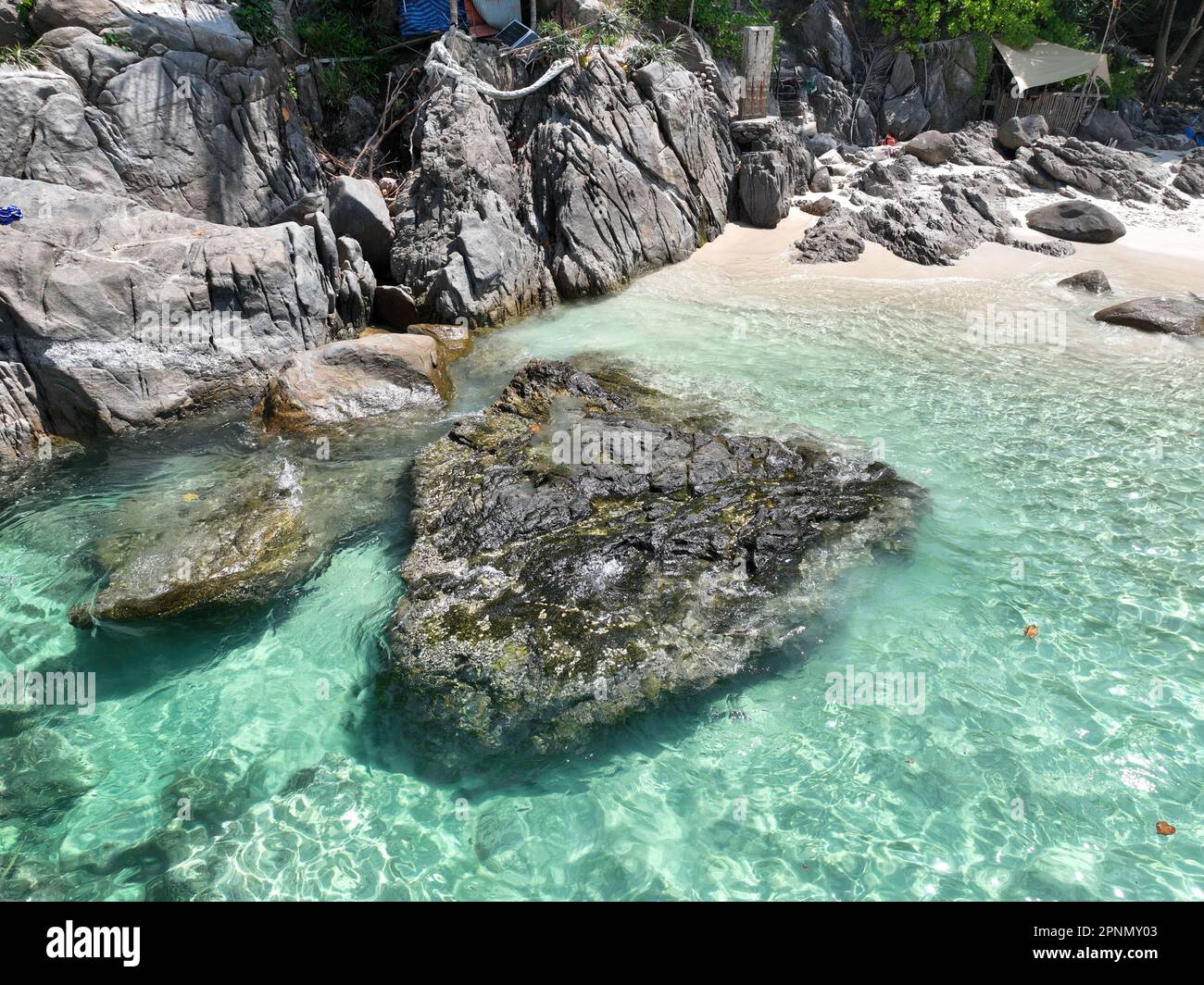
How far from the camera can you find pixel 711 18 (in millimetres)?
19172

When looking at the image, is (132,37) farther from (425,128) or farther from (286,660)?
(286,660)

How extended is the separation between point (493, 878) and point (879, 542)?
445 cm

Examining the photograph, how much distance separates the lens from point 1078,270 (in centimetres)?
1502

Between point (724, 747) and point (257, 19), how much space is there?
16526 millimetres

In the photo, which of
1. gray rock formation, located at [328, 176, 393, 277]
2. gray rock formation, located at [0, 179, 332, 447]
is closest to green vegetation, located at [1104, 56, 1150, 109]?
gray rock formation, located at [328, 176, 393, 277]

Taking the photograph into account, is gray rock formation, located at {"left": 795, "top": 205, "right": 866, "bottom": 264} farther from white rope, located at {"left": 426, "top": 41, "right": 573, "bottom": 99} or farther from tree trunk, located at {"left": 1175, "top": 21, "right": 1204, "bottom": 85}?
tree trunk, located at {"left": 1175, "top": 21, "right": 1204, "bottom": 85}

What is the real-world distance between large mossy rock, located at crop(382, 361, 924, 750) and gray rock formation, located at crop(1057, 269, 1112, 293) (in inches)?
374

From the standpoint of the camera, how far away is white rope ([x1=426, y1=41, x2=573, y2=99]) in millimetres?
15289

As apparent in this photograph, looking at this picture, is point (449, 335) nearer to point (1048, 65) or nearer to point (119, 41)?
point (119, 41)

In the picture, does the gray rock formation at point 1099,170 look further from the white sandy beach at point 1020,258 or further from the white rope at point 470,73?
the white rope at point 470,73

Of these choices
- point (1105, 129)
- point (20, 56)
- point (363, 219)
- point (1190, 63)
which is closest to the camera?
point (20, 56)

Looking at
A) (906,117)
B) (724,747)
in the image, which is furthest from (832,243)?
(724,747)

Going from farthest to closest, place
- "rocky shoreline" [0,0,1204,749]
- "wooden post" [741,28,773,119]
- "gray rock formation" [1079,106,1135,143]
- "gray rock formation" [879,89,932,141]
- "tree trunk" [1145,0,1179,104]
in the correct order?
"tree trunk" [1145,0,1179,104]
"gray rock formation" [1079,106,1135,143]
"gray rock formation" [879,89,932,141]
"wooden post" [741,28,773,119]
"rocky shoreline" [0,0,1204,749]
